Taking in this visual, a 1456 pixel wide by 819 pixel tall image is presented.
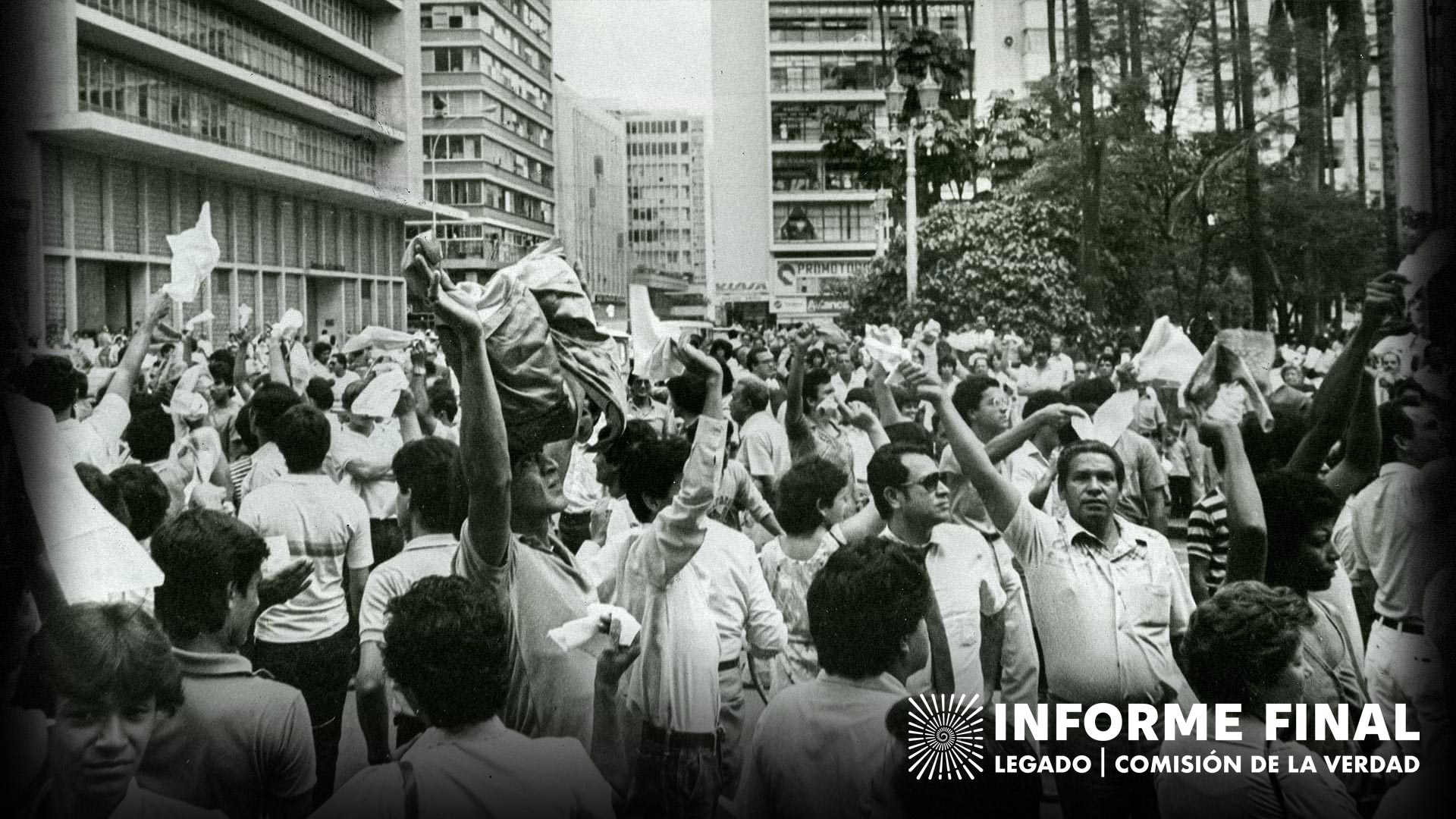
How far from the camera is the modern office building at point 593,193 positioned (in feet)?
17.2

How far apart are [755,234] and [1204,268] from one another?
5.70 meters

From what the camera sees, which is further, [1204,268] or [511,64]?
[1204,268]

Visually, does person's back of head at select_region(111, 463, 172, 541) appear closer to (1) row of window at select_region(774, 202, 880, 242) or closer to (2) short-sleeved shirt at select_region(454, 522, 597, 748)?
(2) short-sleeved shirt at select_region(454, 522, 597, 748)

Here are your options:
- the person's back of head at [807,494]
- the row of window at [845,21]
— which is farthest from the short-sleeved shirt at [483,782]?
the row of window at [845,21]

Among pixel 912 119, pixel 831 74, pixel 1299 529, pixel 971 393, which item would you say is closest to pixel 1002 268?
pixel 912 119

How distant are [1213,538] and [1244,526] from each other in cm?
87

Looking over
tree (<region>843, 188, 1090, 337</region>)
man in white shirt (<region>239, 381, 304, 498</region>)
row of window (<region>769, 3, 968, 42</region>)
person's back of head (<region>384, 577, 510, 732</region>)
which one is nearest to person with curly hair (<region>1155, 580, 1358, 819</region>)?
person's back of head (<region>384, 577, 510, 732</region>)

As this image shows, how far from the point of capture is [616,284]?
→ 5949mm

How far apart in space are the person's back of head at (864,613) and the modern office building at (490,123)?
1.90m

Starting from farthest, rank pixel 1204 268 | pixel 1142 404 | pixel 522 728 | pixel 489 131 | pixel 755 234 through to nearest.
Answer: pixel 755 234 → pixel 1204 268 → pixel 1142 404 → pixel 489 131 → pixel 522 728

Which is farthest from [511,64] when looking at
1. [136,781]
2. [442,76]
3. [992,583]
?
[136,781]

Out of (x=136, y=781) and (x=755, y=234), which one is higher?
(x=755, y=234)

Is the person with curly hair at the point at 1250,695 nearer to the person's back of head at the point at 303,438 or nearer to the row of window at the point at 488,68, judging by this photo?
the person's back of head at the point at 303,438

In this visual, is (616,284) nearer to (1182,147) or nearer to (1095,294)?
(1182,147)
